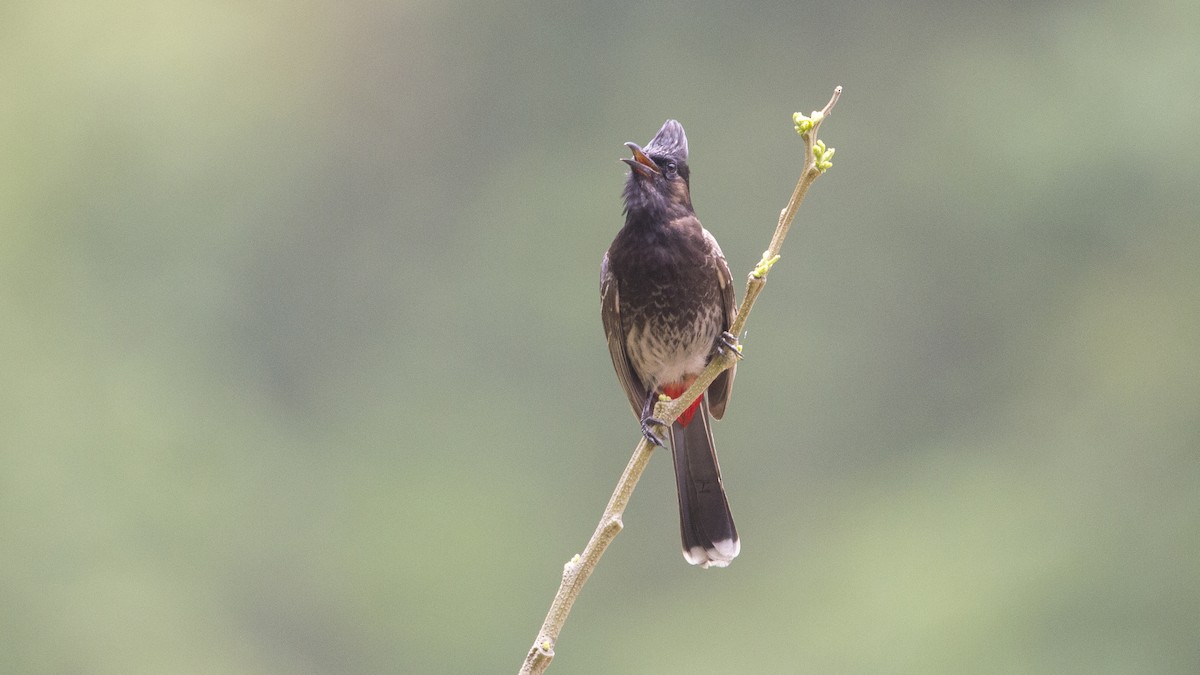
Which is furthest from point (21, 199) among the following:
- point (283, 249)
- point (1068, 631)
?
point (1068, 631)

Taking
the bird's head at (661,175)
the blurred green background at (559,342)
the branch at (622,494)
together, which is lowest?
the branch at (622,494)

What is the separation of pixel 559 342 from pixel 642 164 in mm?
13559

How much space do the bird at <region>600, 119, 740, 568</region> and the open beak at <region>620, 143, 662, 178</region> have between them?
2 centimetres

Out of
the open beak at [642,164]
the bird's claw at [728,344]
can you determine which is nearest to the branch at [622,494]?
the bird's claw at [728,344]

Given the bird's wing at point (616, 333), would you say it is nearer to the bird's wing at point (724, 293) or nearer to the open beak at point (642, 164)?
the bird's wing at point (724, 293)

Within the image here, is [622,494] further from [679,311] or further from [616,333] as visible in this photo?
[616,333]

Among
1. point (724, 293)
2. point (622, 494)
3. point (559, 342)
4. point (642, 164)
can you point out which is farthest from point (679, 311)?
point (559, 342)

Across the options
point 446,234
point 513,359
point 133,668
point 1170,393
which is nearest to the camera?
point 1170,393

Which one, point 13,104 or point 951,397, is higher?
point 13,104

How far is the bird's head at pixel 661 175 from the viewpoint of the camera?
352 centimetres

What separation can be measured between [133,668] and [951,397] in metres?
9.51

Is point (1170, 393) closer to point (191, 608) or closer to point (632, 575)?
point (632, 575)

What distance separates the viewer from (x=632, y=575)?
15617 mm

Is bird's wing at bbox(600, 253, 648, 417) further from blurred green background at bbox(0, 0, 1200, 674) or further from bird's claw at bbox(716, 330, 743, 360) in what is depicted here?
blurred green background at bbox(0, 0, 1200, 674)
